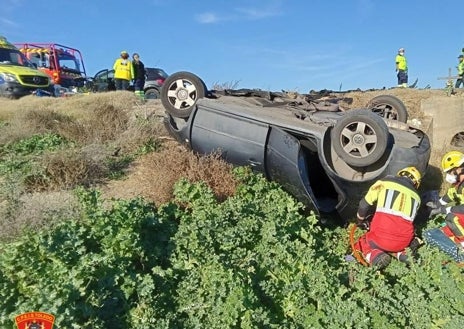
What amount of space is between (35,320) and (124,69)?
11.9 metres

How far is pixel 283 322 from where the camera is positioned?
10.5ft

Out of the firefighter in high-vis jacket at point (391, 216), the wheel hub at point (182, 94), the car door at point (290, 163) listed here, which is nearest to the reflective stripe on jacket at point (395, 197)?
the firefighter in high-vis jacket at point (391, 216)

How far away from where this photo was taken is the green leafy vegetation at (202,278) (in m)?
3.02

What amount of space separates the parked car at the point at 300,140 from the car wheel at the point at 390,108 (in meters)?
1.40

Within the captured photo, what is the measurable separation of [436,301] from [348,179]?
5.40ft

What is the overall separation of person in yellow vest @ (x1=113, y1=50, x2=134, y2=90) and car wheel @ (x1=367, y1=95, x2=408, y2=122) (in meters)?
8.67

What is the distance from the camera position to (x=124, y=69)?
1351 centimetres

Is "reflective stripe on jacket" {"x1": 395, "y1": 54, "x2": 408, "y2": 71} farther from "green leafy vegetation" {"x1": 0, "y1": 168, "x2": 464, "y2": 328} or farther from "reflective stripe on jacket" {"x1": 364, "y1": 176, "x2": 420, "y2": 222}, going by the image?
"green leafy vegetation" {"x1": 0, "y1": 168, "x2": 464, "y2": 328}

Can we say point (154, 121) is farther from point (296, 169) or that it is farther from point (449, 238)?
point (449, 238)

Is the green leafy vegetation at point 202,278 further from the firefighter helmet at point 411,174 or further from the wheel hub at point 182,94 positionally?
the wheel hub at point 182,94

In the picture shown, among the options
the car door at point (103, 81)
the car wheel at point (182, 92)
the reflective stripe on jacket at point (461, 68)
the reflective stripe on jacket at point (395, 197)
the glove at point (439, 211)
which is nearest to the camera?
the reflective stripe on jacket at point (395, 197)

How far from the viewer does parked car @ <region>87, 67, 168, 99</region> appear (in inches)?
619

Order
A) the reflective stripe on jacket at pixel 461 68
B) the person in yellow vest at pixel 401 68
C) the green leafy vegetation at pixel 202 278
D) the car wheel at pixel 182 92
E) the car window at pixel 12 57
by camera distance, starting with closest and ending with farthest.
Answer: the green leafy vegetation at pixel 202 278, the car wheel at pixel 182 92, the car window at pixel 12 57, the reflective stripe on jacket at pixel 461 68, the person in yellow vest at pixel 401 68

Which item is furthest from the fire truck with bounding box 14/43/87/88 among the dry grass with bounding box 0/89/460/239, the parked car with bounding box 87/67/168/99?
the dry grass with bounding box 0/89/460/239
